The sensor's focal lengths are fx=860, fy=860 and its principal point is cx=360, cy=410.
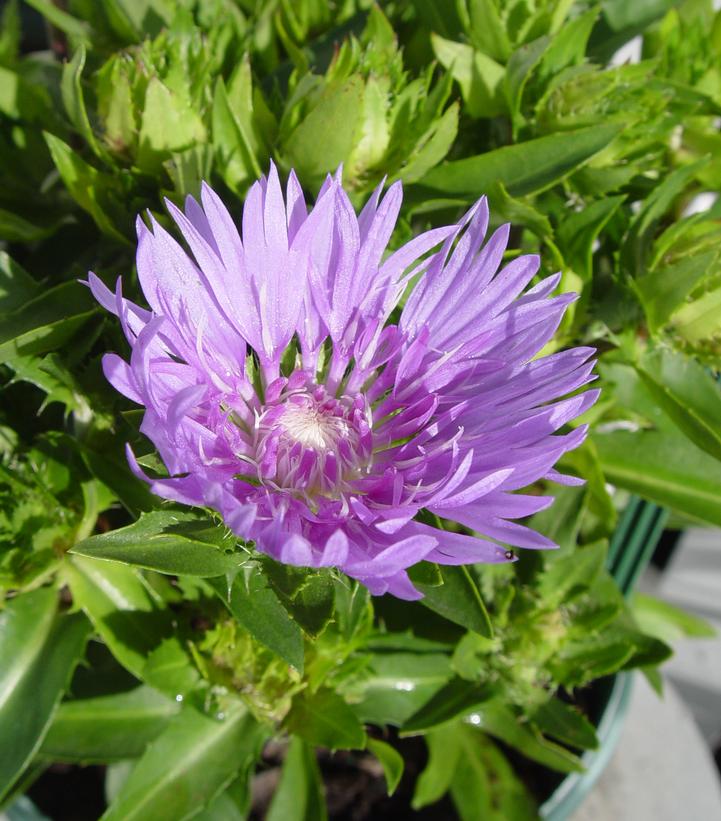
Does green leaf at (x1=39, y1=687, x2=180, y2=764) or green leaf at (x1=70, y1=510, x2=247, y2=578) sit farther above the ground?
green leaf at (x1=70, y1=510, x2=247, y2=578)

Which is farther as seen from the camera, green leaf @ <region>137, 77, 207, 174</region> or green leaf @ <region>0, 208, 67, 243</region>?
green leaf @ <region>0, 208, 67, 243</region>

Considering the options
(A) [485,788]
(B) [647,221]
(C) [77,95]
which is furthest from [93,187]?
(A) [485,788]

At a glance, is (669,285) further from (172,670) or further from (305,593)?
(172,670)

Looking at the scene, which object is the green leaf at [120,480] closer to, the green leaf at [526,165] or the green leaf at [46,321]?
the green leaf at [46,321]

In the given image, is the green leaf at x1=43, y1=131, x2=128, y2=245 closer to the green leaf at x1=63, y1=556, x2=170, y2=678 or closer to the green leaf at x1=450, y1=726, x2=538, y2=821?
the green leaf at x1=63, y1=556, x2=170, y2=678

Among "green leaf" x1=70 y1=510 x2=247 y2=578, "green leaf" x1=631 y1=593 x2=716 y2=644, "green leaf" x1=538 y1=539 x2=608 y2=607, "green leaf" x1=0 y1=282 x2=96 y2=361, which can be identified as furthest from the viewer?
"green leaf" x1=631 y1=593 x2=716 y2=644

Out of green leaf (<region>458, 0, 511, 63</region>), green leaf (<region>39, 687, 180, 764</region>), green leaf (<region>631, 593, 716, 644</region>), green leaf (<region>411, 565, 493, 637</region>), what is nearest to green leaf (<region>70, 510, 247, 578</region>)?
green leaf (<region>411, 565, 493, 637</region>)

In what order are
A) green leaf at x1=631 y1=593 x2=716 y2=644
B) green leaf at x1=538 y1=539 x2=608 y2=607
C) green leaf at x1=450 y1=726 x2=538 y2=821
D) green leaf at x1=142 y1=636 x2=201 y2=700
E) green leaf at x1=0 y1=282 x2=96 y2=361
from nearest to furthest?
green leaf at x1=0 y1=282 x2=96 y2=361 → green leaf at x1=142 y1=636 x2=201 y2=700 → green leaf at x1=538 y1=539 x2=608 y2=607 → green leaf at x1=450 y1=726 x2=538 y2=821 → green leaf at x1=631 y1=593 x2=716 y2=644

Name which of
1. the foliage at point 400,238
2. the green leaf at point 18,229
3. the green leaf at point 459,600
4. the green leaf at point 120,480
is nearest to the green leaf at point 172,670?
the foliage at point 400,238
